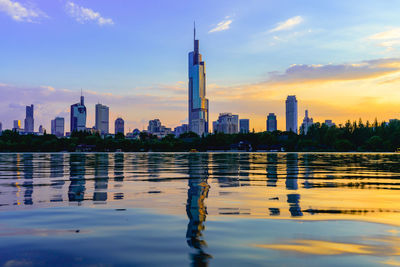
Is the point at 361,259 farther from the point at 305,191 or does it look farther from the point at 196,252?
the point at 305,191

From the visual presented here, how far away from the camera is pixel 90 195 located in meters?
15.4

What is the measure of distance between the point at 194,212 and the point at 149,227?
7.67 ft

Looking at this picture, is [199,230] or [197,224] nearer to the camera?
[199,230]

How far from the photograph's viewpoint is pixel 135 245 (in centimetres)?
743

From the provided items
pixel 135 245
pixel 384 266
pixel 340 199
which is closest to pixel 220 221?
pixel 135 245

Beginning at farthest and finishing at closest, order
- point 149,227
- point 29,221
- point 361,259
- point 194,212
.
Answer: point 194,212
point 29,221
point 149,227
point 361,259

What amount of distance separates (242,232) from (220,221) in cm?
133

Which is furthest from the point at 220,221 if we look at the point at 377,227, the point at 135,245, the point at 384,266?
the point at 384,266

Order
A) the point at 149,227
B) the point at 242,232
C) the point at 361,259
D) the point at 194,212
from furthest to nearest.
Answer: the point at 194,212
the point at 149,227
the point at 242,232
the point at 361,259

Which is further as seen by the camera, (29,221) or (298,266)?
(29,221)

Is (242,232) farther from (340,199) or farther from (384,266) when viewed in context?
(340,199)

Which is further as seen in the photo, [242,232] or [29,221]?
[29,221]

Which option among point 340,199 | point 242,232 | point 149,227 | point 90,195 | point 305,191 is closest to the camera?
point 242,232

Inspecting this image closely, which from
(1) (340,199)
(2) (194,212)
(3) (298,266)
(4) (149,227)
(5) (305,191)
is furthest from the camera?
(5) (305,191)
